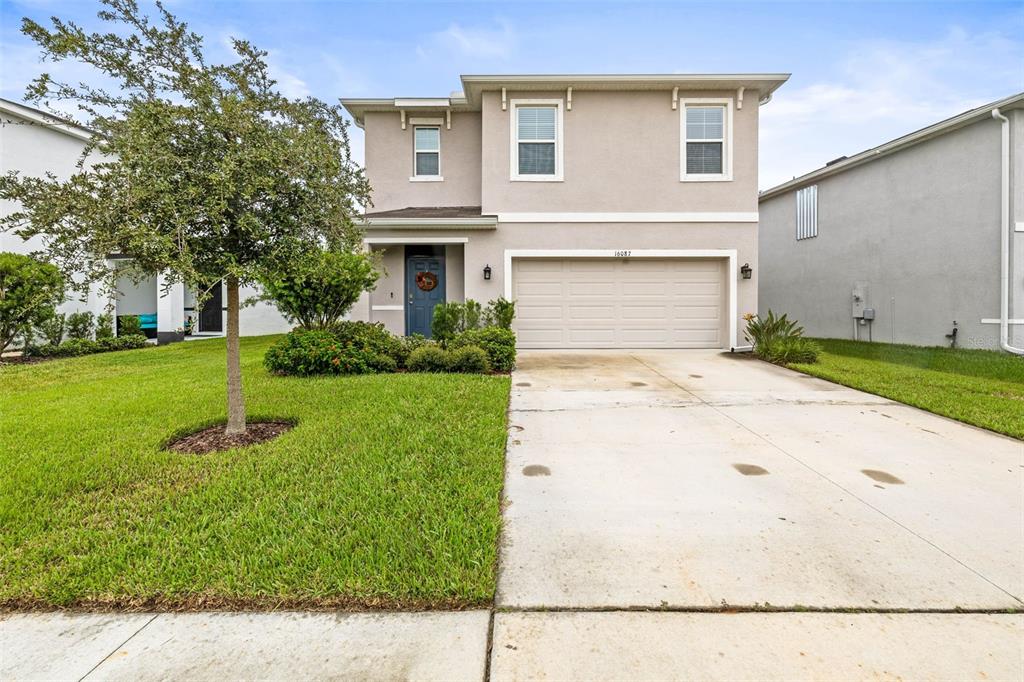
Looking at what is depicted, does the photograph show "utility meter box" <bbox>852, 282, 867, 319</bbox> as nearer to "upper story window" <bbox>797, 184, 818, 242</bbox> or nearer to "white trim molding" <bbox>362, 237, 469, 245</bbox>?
"upper story window" <bbox>797, 184, 818, 242</bbox>

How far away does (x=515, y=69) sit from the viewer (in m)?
9.85

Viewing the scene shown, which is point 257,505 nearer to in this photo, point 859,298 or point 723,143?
point 723,143

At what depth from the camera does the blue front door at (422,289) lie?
35.0 ft

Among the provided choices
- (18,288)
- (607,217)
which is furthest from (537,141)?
(18,288)

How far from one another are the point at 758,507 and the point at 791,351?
6.67 m

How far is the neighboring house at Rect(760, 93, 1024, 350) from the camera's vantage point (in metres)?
9.16

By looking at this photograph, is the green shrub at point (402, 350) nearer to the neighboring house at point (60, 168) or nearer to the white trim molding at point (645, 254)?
the white trim molding at point (645, 254)

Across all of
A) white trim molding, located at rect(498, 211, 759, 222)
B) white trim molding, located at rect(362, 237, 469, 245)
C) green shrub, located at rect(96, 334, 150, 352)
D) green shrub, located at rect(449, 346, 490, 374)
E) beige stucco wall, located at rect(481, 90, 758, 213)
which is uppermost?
beige stucco wall, located at rect(481, 90, 758, 213)

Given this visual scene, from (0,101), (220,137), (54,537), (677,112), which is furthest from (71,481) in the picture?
(0,101)

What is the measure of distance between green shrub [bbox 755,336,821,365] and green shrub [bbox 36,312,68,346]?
47.0ft

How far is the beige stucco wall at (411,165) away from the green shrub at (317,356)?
521 cm

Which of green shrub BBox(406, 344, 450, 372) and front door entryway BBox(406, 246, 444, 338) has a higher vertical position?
front door entryway BBox(406, 246, 444, 338)

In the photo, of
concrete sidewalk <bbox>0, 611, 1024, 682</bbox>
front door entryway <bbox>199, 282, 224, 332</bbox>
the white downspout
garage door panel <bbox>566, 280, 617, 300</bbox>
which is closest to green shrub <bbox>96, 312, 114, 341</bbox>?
front door entryway <bbox>199, 282, 224, 332</bbox>

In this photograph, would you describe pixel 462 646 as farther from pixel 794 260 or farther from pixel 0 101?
pixel 794 260
